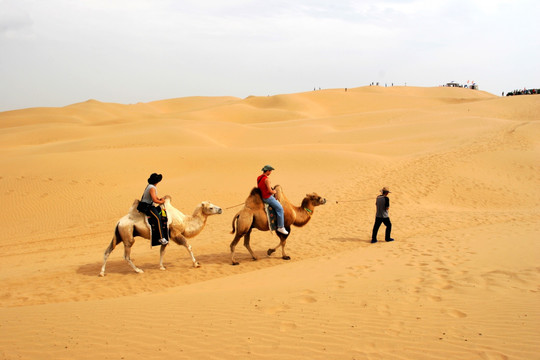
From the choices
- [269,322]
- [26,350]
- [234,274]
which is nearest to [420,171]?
[234,274]

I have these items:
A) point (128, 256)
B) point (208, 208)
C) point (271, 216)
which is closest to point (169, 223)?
point (208, 208)

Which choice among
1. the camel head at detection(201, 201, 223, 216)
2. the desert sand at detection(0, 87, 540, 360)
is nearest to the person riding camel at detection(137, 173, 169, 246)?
the desert sand at detection(0, 87, 540, 360)

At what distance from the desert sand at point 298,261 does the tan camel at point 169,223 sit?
1.88ft

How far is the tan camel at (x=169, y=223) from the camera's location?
30.7ft

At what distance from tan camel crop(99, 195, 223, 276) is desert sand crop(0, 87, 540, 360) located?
0.57m

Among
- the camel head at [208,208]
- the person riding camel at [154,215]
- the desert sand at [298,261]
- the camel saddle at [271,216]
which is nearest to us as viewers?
the desert sand at [298,261]

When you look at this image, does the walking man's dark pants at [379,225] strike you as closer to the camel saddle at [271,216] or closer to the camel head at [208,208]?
the camel saddle at [271,216]

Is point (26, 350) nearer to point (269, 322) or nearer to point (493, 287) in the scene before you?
point (269, 322)

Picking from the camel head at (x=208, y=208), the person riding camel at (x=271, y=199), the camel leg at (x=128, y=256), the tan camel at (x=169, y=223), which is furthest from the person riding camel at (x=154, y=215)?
the person riding camel at (x=271, y=199)

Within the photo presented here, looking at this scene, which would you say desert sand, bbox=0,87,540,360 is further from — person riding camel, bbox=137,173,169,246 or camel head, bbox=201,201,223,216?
camel head, bbox=201,201,223,216

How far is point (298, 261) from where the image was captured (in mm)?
9961

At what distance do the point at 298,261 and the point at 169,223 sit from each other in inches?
125

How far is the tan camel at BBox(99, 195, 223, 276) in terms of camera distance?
937 centimetres

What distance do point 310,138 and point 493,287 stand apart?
30430 mm
